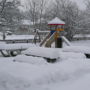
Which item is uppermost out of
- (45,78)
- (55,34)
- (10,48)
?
(55,34)

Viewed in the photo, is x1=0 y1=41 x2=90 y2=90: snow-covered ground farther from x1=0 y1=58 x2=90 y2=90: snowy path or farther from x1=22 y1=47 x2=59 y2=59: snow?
x1=22 y1=47 x2=59 y2=59: snow

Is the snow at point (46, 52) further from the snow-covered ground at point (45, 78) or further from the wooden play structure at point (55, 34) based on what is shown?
the wooden play structure at point (55, 34)

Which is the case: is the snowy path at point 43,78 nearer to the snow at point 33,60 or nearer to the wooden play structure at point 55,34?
the snow at point 33,60

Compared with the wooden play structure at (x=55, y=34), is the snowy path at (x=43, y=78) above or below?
below

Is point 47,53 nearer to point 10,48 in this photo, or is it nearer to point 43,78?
point 43,78

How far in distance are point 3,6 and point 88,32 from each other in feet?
63.5

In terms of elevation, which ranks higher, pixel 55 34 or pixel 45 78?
Answer: pixel 55 34

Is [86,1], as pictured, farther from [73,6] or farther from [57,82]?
[57,82]

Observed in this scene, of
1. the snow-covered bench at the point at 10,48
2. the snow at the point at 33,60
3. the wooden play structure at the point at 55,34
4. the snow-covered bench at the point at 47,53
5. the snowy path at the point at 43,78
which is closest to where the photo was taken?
the snowy path at the point at 43,78

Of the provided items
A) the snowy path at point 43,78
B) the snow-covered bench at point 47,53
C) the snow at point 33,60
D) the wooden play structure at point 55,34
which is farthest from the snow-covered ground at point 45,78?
the wooden play structure at point 55,34

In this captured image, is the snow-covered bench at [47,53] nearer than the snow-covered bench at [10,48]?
Yes

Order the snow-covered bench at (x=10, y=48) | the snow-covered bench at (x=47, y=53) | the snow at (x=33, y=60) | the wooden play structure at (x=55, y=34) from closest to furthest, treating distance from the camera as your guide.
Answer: the snow at (x=33, y=60) → the snow-covered bench at (x=47, y=53) → the snow-covered bench at (x=10, y=48) → the wooden play structure at (x=55, y=34)

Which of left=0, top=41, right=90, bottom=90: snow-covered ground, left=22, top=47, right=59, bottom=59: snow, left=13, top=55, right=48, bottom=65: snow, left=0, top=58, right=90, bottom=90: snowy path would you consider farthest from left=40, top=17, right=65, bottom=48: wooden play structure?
left=0, top=58, right=90, bottom=90: snowy path

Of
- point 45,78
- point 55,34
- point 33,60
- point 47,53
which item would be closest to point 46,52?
point 47,53
